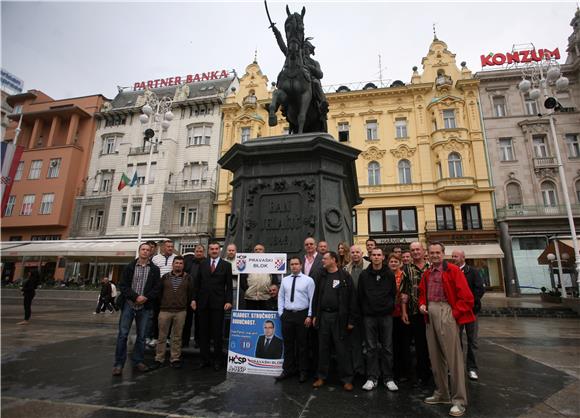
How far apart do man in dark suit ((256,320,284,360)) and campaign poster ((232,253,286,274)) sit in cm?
72

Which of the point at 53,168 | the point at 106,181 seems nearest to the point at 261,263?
the point at 106,181

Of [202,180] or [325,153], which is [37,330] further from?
[202,180]

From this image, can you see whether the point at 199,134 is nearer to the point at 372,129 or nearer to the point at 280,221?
the point at 372,129

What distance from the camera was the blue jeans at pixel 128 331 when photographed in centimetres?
428

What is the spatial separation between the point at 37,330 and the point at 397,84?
31010 millimetres

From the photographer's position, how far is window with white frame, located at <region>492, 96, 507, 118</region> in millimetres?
27938

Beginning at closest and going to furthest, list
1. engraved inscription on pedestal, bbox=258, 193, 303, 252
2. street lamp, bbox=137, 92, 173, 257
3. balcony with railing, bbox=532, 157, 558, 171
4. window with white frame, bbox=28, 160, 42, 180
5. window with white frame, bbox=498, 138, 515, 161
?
engraved inscription on pedestal, bbox=258, 193, 303, 252
street lamp, bbox=137, 92, 173, 257
balcony with railing, bbox=532, 157, 558, 171
window with white frame, bbox=498, 138, 515, 161
window with white frame, bbox=28, 160, 42, 180

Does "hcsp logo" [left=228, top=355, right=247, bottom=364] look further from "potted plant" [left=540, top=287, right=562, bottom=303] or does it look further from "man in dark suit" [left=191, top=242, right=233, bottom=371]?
"potted plant" [left=540, top=287, right=562, bottom=303]

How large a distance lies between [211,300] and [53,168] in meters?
37.2

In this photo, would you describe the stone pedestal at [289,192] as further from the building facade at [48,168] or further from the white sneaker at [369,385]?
the building facade at [48,168]

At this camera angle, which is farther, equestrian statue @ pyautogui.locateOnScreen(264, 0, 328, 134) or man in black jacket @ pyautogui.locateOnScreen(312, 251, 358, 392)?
equestrian statue @ pyautogui.locateOnScreen(264, 0, 328, 134)

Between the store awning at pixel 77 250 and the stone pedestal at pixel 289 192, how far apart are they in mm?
18903

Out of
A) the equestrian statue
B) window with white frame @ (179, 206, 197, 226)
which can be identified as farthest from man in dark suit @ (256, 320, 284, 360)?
window with white frame @ (179, 206, 197, 226)

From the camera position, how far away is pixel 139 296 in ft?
15.1
